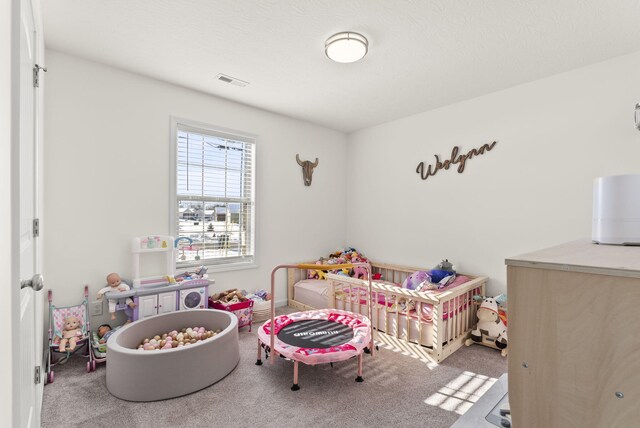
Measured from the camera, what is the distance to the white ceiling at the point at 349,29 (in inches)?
77.7

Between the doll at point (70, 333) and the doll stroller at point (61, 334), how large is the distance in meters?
0.01

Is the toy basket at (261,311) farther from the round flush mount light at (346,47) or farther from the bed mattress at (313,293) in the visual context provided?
the round flush mount light at (346,47)

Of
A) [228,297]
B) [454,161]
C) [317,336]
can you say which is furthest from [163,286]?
[454,161]

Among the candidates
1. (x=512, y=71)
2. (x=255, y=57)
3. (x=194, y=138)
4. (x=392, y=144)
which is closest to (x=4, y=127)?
(x=255, y=57)

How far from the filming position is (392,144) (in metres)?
4.25

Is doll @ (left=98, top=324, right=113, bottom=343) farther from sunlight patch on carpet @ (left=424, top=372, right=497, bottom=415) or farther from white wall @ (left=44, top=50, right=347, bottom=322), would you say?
sunlight patch on carpet @ (left=424, top=372, right=497, bottom=415)

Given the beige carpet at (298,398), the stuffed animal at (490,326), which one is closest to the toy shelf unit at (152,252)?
the beige carpet at (298,398)

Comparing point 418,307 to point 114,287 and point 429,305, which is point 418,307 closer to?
point 429,305

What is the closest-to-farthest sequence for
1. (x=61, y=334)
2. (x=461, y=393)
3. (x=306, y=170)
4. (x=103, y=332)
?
1. (x=461, y=393)
2. (x=61, y=334)
3. (x=103, y=332)
4. (x=306, y=170)

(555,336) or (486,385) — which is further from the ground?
(555,336)

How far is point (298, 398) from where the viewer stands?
2.07m

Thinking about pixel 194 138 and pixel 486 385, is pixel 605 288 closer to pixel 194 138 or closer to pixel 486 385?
pixel 486 385

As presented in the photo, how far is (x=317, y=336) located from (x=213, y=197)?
1970mm

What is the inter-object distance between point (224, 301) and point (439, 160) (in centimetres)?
296
